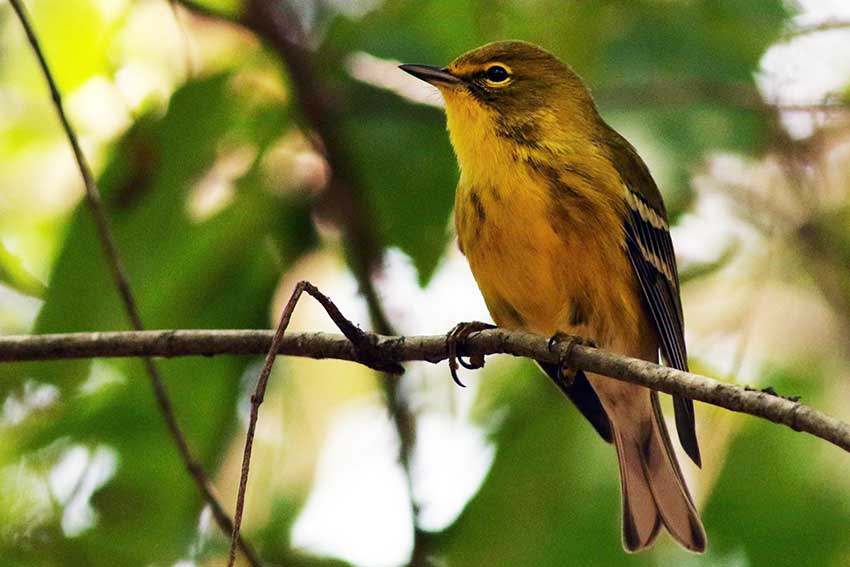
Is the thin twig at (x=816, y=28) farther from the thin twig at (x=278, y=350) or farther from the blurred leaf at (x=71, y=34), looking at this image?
the blurred leaf at (x=71, y=34)

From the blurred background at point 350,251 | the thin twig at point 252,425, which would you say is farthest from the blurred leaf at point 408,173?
the thin twig at point 252,425

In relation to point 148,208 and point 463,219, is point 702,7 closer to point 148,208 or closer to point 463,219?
point 463,219

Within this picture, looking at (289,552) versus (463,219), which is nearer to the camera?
(463,219)

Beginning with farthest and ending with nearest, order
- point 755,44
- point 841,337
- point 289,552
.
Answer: point 841,337
point 755,44
point 289,552

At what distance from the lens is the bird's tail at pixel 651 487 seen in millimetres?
4031

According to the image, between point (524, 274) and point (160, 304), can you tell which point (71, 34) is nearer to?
point (160, 304)

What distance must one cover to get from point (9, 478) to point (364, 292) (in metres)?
1.60

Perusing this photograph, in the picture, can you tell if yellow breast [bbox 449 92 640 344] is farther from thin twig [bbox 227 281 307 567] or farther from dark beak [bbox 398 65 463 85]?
thin twig [bbox 227 281 307 567]

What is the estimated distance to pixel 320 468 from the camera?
5.39 m

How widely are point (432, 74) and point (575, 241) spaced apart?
3.09 ft

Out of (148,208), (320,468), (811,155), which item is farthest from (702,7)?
(320,468)

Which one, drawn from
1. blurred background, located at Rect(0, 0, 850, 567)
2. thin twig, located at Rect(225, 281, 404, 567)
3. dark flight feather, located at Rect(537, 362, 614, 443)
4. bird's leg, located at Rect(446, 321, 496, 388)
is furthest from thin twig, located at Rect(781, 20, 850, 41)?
thin twig, located at Rect(225, 281, 404, 567)

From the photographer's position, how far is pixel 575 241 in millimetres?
3889

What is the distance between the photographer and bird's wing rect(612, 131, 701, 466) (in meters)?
4.01
